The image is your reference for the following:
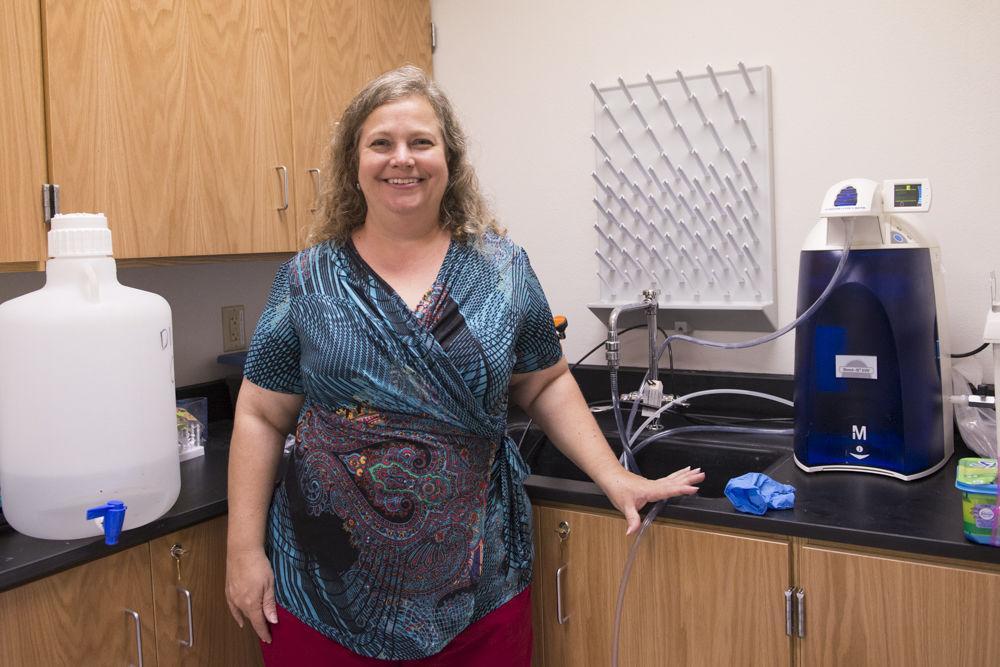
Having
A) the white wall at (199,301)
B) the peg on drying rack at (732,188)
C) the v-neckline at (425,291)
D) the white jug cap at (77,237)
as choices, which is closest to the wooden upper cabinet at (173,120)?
the white jug cap at (77,237)

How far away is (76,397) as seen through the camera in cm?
129

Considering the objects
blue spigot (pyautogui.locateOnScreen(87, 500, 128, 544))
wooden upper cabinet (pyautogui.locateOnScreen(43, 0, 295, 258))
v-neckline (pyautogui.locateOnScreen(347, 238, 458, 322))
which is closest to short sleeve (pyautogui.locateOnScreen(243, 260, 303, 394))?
v-neckline (pyautogui.locateOnScreen(347, 238, 458, 322))

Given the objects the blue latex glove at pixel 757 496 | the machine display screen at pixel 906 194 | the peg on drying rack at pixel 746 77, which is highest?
the peg on drying rack at pixel 746 77

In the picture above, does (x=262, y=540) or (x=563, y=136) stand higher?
(x=563, y=136)

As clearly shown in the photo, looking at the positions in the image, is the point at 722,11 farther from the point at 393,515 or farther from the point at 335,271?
the point at 393,515

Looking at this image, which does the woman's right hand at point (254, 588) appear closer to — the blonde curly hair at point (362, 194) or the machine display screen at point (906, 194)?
the blonde curly hair at point (362, 194)

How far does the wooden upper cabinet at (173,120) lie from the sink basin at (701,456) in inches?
29.7

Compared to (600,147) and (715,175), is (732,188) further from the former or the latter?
(600,147)

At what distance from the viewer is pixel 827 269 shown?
1439 millimetres

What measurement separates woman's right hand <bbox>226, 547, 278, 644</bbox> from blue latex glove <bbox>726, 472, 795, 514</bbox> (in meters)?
0.76

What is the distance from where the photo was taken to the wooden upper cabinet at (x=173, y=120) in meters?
1.44

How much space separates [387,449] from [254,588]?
32 cm

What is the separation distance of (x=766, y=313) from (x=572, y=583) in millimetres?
764

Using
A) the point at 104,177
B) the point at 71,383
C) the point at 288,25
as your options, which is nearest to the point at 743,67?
the point at 288,25
